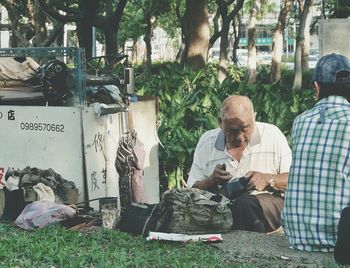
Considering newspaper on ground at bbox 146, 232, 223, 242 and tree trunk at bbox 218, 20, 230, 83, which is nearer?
newspaper on ground at bbox 146, 232, 223, 242

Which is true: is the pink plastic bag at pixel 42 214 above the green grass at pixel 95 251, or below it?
above

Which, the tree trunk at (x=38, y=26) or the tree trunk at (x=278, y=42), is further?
the tree trunk at (x=38, y=26)

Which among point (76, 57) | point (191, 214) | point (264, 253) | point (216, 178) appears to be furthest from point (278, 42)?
point (264, 253)

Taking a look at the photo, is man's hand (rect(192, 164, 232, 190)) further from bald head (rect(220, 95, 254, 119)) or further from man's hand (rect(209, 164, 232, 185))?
bald head (rect(220, 95, 254, 119))

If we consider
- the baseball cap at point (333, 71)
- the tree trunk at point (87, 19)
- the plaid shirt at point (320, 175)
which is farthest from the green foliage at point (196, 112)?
A: the tree trunk at point (87, 19)

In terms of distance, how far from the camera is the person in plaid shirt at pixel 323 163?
5332 millimetres

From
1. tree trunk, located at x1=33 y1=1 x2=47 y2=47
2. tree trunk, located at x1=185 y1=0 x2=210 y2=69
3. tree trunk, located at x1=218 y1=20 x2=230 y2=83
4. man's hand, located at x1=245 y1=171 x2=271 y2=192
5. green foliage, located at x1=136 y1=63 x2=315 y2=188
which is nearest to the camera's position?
man's hand, located at x1=245 y1=171 x2=271 y2=192

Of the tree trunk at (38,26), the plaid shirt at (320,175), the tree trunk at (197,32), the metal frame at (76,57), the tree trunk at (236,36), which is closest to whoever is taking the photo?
the plaid shirt at (320,175)

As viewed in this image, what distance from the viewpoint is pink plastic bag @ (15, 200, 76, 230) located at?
6.76 m

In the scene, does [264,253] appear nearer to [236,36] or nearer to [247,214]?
[247,214]

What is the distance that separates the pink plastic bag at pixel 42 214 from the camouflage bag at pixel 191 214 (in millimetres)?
989

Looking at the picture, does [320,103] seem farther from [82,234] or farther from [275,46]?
[275,46]

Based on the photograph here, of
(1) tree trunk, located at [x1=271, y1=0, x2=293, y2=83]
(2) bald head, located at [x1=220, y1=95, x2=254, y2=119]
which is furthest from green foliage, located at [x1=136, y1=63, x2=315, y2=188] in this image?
(1) tree trunk, located at [x1=271, y1=0, x2=293, y2=83]

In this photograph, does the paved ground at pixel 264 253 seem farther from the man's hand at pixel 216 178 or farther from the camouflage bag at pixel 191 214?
the man's hand at pixel 216 178
